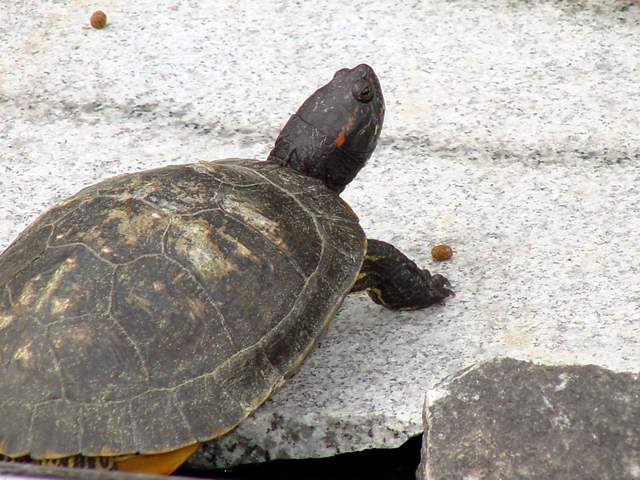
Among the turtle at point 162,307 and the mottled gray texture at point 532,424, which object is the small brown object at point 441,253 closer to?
the turtle at point 162,307

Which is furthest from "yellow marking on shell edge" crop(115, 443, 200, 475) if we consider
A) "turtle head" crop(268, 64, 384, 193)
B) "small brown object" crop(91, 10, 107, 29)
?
"small brown object" crop(91, 10, 107, 29)

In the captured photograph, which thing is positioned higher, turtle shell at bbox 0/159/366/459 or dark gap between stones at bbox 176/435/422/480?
turtle shell at bbox 0/159/366/459

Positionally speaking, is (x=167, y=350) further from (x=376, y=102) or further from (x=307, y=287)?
(x=376, y=102)

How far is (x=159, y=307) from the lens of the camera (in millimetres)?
3092

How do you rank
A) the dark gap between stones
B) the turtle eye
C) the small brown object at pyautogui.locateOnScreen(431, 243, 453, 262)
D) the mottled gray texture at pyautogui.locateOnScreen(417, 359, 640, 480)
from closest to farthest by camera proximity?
1. the mottled gray texture at pyautogui.locateOnScreen(417, 359, 640, 480)
2. the dark gap between stones
3. the turtle eye
4. the small brown object at pyautogui.locateOnScreen(431, 243, 453, 262)

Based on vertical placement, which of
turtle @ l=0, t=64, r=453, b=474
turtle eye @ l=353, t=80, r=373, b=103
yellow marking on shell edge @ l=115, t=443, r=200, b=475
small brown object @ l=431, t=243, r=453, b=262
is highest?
turtle eye @ l=353, t=80, r=373, b=103

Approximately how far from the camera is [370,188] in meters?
4.39

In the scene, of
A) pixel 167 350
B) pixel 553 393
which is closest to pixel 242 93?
pixel 167 350

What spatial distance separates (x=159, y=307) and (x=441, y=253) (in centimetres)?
129

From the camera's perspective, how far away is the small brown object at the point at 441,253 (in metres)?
3.99

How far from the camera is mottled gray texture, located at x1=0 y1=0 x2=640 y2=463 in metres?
3.54

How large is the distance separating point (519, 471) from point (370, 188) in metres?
1.98

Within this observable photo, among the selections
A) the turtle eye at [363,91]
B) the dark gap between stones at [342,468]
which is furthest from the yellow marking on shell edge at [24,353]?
the turtle eye at [363,91]

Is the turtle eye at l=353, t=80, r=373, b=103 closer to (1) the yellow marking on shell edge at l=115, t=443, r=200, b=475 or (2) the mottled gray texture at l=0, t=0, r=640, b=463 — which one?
(2) the mottled gray texture at l=0, t=0, r=640, b=463
